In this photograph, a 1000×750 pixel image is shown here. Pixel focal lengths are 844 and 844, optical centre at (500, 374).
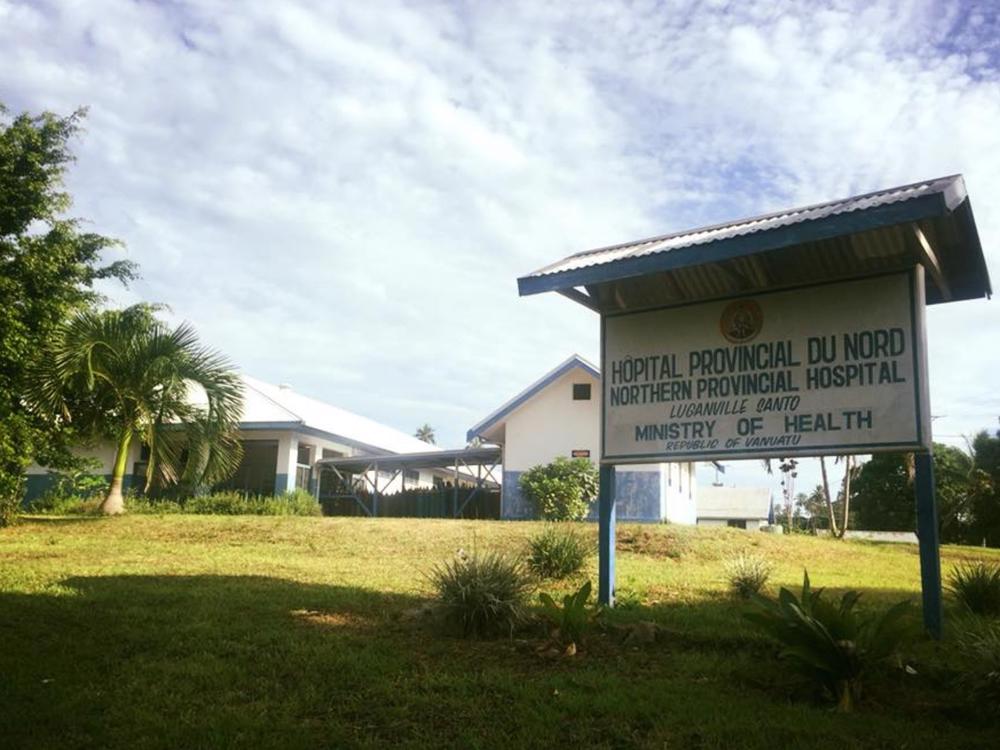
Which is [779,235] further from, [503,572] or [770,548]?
[770,548]

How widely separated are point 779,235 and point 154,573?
8.67 m

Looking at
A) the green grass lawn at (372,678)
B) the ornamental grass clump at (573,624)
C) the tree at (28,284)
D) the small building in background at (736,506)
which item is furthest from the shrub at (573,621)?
the small building in background at (736,506)

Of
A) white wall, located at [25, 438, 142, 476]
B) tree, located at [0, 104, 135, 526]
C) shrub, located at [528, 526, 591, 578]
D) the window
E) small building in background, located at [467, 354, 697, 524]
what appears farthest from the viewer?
the window

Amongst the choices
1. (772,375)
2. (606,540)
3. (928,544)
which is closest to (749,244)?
(772,375)

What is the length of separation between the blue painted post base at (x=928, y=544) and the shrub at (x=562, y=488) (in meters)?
15.7

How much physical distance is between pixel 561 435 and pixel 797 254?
17.2 m

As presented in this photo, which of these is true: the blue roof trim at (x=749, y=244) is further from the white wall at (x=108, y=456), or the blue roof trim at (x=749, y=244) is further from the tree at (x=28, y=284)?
the white wall at (x=108, y=456)

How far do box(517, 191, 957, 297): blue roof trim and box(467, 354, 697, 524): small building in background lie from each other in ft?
50.4

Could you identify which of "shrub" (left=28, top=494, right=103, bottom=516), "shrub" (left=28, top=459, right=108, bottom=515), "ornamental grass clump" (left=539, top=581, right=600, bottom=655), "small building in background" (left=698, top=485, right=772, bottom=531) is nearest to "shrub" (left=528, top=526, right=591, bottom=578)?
"ornamental grass clump" (left=539, top=581, right=600, bottom=655)

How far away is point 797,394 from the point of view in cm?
782

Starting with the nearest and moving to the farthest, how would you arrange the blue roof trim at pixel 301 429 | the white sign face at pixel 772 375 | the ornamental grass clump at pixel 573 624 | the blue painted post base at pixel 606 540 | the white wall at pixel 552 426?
1. the ornamental grass clump at pixel 573 624
2. the white sign face at pixel 772 375
3. the blue painted post base at pixel 606 540
4. the white wall at pixel 552 426
5. the blue roof trim at pixel 301 429

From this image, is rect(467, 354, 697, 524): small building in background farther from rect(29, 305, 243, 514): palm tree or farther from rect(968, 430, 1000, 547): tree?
rect(968, 430, 1000, 547): tree

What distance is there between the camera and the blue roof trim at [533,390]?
79.6ft

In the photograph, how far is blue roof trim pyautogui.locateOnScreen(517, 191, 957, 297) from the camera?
21.9ft
